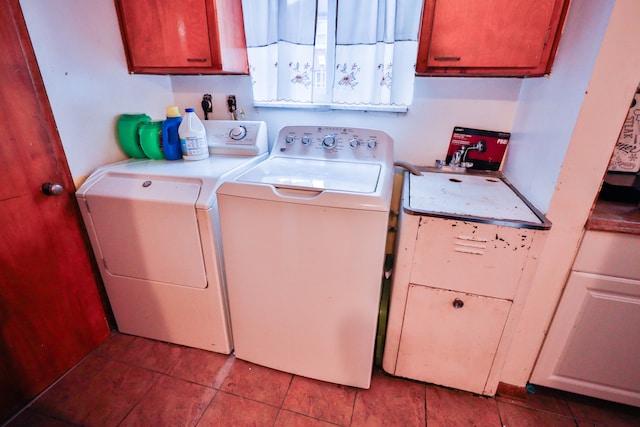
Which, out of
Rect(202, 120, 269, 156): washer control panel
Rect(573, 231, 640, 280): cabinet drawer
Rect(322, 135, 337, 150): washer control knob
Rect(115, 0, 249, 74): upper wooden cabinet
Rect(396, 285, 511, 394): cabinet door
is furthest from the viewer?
Rect(202, 120, 269, 156): washer control panel

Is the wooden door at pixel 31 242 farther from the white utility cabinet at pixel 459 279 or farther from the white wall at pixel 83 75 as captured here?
the white utility cabinet at pixel 459 279

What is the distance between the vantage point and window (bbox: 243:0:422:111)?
144 cm

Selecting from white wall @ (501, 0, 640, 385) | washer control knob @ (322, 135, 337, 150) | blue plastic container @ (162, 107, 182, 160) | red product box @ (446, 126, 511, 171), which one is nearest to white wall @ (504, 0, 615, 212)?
white wall @ (501, 0, 640, 385)

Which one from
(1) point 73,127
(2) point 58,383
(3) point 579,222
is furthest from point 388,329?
(1) point 73,127

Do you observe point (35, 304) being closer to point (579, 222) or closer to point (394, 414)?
point (394, 414)

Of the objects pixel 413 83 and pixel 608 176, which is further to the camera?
pixel 413 83

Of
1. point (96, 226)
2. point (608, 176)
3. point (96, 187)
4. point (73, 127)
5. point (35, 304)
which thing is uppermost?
point (73, 127)

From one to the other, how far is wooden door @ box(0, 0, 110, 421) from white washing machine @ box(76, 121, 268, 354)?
0.12 m

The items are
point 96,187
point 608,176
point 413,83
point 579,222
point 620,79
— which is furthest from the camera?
point 413,83

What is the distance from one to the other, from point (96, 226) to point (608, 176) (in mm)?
2309

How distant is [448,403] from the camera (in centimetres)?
133

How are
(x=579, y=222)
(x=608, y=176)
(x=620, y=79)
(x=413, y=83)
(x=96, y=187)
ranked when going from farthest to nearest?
1. (x=413, y=83)
2. (x=96, y=187)
3. (x=608, y=176)
4. (x=579, y=222)
5. (x=620, y=79)

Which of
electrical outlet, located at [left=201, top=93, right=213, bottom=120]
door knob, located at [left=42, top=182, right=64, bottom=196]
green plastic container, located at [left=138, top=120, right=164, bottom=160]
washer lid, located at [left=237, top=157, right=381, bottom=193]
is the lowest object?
door knob, located at [left=42, top=182, right=64, bottom=196]

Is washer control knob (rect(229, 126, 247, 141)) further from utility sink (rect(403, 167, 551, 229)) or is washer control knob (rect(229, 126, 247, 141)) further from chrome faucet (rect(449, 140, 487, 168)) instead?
chrome faucet (rect(449, 140, 487, 168))
